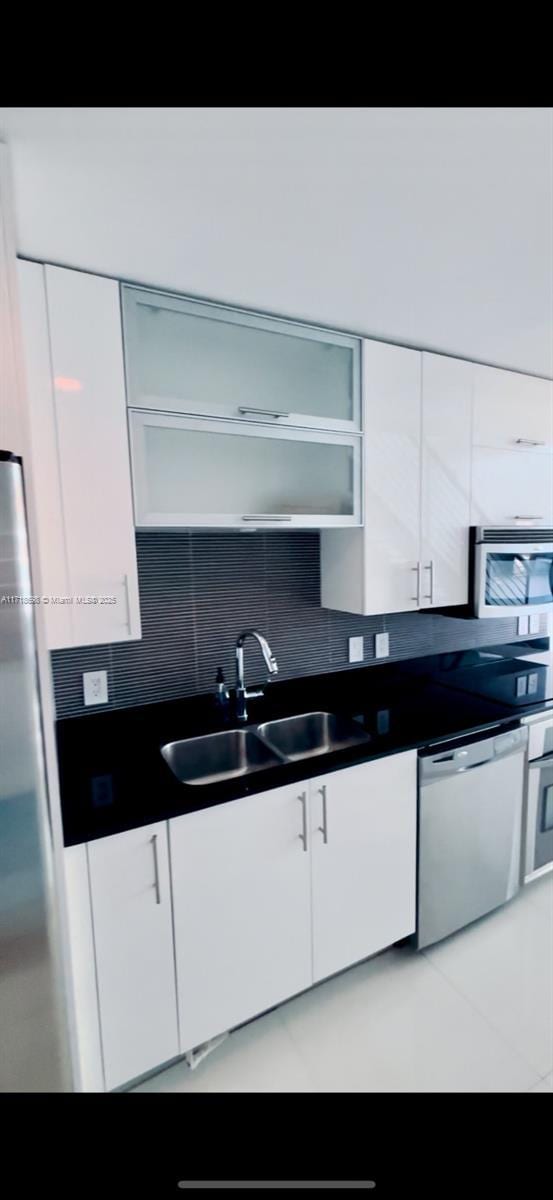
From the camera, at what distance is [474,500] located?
200cm

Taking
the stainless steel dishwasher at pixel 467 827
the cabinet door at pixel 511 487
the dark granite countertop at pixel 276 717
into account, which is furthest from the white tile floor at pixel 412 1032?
the cabinet door at pixel 511 487

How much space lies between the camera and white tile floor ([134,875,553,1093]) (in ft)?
4.25

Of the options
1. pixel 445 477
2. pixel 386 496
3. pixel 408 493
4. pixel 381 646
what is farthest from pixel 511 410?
pixel 381 646

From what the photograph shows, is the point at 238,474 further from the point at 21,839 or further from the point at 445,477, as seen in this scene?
the point at 21,839

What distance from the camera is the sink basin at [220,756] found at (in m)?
1.61

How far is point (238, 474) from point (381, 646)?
3.78 feet

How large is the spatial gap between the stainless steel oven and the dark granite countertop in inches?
4.8

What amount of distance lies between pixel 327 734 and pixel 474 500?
120cm

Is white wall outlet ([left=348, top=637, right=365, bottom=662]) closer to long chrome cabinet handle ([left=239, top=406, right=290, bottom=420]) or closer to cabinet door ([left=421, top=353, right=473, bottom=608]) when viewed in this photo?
cabinet door ([left=421, top=353, right=473, bottom=608])

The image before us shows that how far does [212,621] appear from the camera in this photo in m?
1.82

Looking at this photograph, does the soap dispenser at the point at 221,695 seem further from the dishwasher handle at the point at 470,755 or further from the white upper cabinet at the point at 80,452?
the dishwasher handle at the point at 470,755
